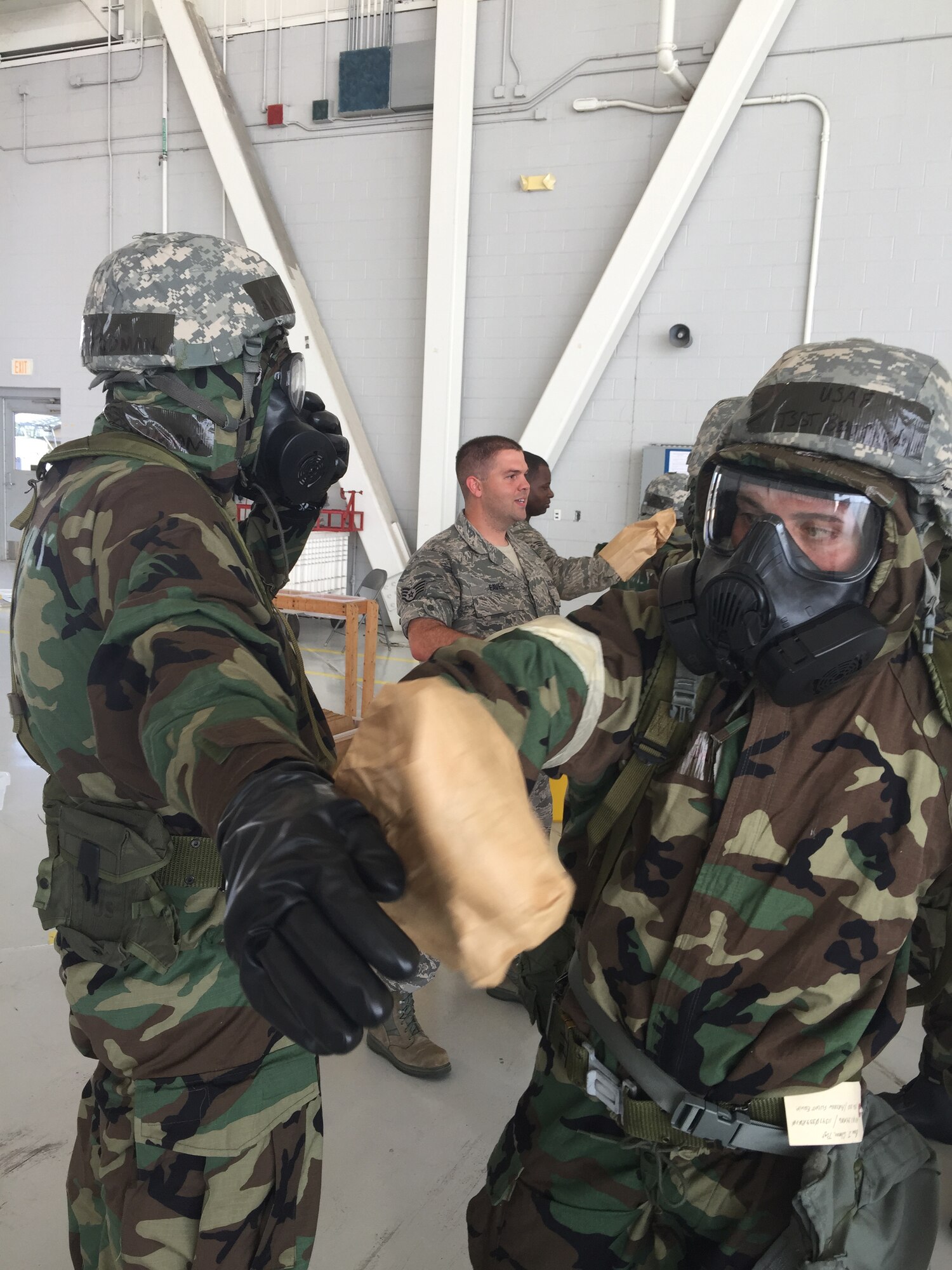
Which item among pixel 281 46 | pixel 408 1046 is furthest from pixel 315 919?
pixel 281 46

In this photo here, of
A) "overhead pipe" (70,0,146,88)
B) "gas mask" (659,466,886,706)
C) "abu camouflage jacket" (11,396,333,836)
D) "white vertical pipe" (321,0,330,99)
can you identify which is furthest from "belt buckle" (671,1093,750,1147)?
"overhead pipe" (70,0,146,88)

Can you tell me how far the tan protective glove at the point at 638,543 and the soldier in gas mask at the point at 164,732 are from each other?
7.14 ft

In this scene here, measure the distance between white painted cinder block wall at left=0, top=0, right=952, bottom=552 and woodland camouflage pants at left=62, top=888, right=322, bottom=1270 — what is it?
624cm

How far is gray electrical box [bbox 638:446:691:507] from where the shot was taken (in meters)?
6.90

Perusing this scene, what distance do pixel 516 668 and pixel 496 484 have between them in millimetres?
2624

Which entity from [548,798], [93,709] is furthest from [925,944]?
[548,798]

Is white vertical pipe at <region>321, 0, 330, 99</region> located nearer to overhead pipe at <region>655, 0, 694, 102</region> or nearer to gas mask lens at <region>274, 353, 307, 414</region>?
overhead pipe at <region>655, 0, 694, 102</region>

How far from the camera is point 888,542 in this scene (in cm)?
131

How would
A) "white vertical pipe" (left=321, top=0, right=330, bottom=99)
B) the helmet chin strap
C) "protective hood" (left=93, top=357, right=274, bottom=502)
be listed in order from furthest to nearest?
"white vertical pipe" (left=321, top=0, right=330, bottom=99)
the helmet chin strap
"protective hood" (left=93, top=357, right=274, bottom=502)

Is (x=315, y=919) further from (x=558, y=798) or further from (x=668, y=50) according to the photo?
(x=668, y=50)

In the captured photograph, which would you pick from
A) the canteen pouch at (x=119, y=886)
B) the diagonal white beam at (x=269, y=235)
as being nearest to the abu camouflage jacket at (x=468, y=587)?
the canteen pouch at (x=119, y=886)

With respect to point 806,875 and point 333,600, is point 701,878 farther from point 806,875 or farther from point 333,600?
point 333,600

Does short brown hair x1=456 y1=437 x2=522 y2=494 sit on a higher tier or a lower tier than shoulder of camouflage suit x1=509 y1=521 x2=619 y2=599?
higher

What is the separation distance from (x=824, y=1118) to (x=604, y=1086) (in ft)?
1.03
